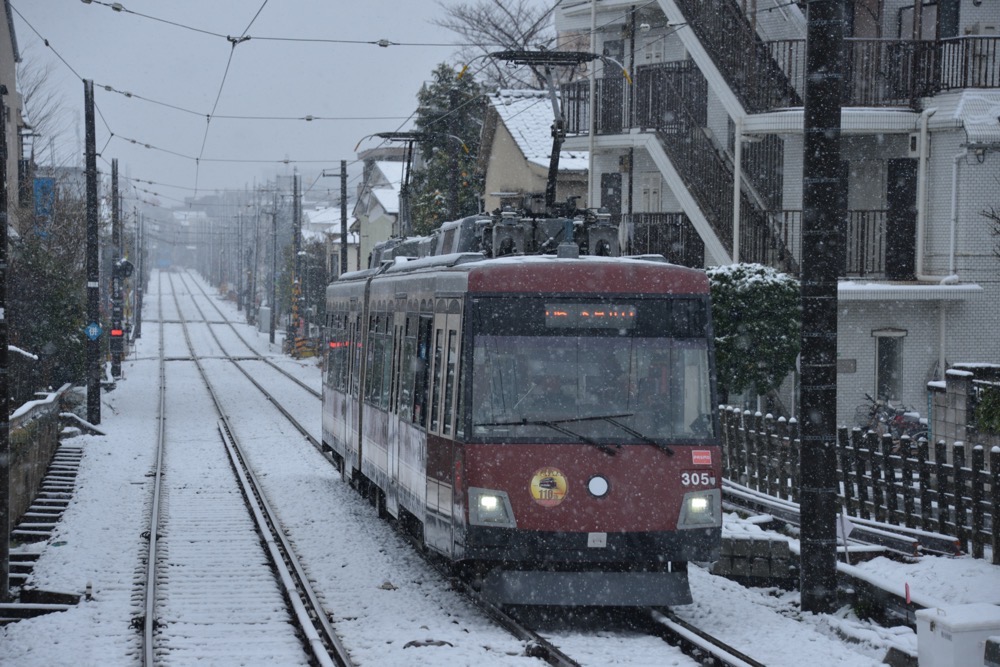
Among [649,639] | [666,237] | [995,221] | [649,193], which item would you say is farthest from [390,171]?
[649,639]

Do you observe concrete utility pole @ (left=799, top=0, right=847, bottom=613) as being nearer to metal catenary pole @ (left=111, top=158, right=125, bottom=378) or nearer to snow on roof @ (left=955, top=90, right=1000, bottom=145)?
snow on roof @ (left=955, top=90, right=1000, bottom=145)

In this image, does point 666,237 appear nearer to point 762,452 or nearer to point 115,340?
point 762,452

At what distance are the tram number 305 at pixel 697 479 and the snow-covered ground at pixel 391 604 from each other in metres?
1.13

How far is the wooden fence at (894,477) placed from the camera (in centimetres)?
1282

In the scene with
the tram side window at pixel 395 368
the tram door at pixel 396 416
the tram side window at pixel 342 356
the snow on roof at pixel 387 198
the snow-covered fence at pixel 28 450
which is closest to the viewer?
the tram door at pixel 396 416

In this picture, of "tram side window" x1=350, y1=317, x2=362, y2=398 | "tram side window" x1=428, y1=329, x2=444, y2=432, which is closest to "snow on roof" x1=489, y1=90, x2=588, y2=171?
"tram side window" x1=350, y1=317, x2=362, y2=398

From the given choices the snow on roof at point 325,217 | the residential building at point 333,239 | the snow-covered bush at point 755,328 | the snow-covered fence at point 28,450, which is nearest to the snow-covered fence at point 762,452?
the snow-covered bush at point 755,328

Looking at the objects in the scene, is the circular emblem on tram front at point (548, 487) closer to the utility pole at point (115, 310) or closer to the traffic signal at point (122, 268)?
the utility pole at point (115, 310)

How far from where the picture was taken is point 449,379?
37.3 ft

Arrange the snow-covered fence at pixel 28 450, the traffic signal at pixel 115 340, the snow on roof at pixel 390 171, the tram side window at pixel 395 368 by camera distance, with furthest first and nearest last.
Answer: the snow on roof at pixel 390 171
the traffic signal at pixel 115 340
the snow-covered fence at pixel 28 450
the tram side window at pixel 395 368

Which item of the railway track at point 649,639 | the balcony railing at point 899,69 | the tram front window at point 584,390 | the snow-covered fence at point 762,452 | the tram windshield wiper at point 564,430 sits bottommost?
the railway track at point 649,639

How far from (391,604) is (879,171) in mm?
16787

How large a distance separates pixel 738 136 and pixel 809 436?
46.2 ft

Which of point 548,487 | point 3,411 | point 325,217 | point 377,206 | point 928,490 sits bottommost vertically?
point 928,490
